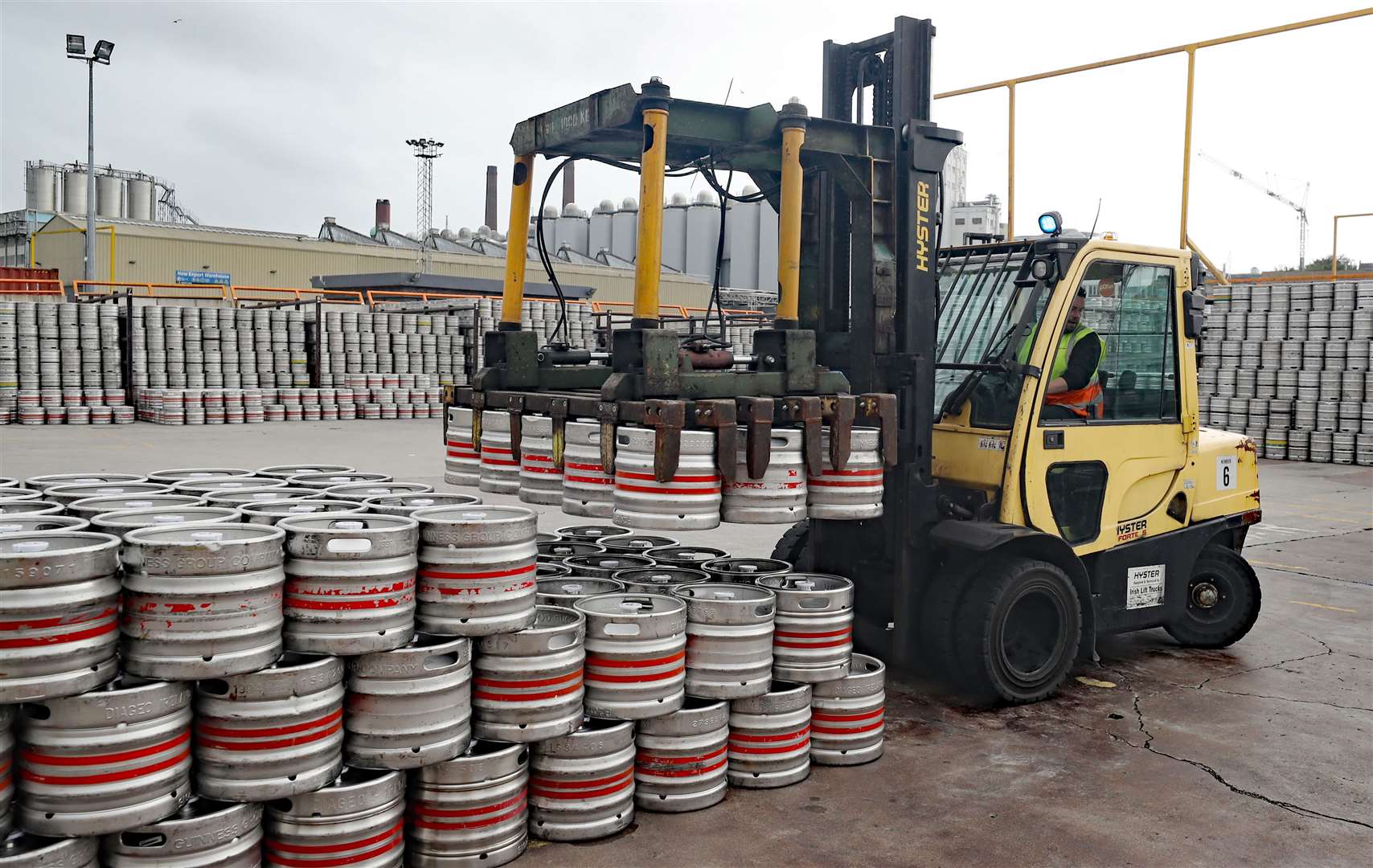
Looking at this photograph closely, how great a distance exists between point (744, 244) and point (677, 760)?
4724 cm

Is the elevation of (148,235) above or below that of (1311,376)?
above

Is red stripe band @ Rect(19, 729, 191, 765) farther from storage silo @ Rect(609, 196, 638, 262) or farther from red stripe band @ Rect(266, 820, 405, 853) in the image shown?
storage silo @ Rect(609, 196, 638, 262)

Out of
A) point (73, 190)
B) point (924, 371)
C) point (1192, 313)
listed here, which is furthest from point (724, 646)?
point (73, 190)

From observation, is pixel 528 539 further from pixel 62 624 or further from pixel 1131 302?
pixel 1131 302

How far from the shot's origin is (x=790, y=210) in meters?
4.77

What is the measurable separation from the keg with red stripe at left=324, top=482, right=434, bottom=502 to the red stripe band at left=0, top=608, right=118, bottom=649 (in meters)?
1.48

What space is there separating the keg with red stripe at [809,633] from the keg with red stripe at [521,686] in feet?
3.55

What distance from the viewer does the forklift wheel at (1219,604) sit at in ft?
22.7

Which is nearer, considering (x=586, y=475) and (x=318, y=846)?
(x=318, y=846)

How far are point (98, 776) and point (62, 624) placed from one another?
428 millimetres

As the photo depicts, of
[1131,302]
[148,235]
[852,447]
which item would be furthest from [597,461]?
[148,235]

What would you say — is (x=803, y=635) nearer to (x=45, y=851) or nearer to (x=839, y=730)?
(x=839, y=730)

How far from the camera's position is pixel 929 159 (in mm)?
5445

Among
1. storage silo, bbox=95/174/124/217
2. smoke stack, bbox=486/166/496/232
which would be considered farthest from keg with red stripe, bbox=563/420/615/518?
smoke stack, bbox=486/166/496/232
